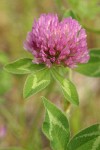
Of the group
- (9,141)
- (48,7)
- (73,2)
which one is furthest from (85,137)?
(48,7)

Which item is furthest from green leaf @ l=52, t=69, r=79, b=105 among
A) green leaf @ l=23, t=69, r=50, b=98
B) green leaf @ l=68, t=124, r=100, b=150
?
green leaf @ l=68, t=124, r=100, b=150

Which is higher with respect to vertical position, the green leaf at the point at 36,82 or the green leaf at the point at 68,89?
the green leaf at the point at 36,82

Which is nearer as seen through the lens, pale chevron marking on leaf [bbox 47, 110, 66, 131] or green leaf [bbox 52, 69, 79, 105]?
pale chevron marking on leaf [bbox 47, 110, 66, 131]

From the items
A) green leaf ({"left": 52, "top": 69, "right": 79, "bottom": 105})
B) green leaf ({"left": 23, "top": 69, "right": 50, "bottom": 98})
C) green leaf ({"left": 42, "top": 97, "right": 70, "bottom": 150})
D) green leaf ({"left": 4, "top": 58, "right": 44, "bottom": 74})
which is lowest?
green leaf ({"left": 42, "top": 97, "right": 70, "bottom": 150})

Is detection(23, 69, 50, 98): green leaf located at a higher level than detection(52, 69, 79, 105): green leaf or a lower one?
higher

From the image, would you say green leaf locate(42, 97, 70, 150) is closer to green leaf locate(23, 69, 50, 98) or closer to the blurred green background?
green leaf locate(23, 69, 50, 98)

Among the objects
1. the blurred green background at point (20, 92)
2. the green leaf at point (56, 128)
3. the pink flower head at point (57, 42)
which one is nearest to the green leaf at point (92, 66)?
the pink flower head at point (57, 42)

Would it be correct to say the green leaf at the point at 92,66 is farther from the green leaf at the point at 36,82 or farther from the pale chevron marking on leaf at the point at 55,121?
the pale chevron marking on leaf at the point at 55,121

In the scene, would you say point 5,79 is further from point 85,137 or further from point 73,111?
point 85,137
